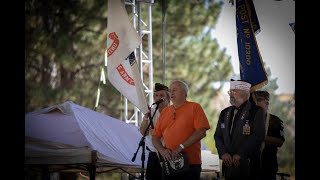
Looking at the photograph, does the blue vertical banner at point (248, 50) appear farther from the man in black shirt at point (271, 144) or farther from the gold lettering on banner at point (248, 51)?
the man in black shirt at point (271, 144)

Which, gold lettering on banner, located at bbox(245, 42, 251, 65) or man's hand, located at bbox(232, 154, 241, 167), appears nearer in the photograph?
man's hand, located at bbox(232, 154, 241, 167)

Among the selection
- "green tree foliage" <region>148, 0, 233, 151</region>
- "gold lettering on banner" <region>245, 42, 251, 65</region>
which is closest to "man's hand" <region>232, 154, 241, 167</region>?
"gold lettering on banner" <region>245, 42, 251, 65</region>

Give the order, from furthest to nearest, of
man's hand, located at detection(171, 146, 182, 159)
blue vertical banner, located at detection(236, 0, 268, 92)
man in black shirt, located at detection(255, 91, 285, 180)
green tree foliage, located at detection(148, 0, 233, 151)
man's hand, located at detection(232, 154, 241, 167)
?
green tree foliage, located at detection(148, 0, 233, 151)
blue vertical banner, located at detection(236, 0, 268, 92)
man in black shirt, located at detection(255, 91, 285, 180)
man's hand, located at detection(171, 146, 182, 159)
man's hand, located at detection(232, 154, 241, 167)

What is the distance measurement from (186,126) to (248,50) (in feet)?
3.98

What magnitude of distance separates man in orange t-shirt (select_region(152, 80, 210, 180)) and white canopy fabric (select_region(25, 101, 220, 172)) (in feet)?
3.34

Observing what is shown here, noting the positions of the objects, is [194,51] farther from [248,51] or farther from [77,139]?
[248,51]

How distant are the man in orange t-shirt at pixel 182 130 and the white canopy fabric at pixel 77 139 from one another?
1.02 m

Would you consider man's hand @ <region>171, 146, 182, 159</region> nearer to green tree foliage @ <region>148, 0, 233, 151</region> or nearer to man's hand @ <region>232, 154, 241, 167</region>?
man's hand @ <region>232, 154, 241, 167</region>

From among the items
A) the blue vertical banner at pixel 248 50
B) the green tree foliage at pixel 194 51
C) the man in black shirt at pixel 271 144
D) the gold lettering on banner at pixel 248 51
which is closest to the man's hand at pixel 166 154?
the man in black shirt at pixel 271 144

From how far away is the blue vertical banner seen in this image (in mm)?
6422

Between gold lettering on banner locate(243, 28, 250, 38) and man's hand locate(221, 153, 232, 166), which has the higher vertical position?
gold lettering on banner locate(243, 28, 250, 38)

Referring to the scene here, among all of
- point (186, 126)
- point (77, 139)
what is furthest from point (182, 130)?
point (77, 139)

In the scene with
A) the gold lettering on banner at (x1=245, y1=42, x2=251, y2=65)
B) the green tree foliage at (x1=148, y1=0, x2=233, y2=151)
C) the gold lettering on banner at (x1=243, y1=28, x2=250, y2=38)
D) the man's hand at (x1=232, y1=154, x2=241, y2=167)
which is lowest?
the man's hand at (x1=232, y1=154, x2=241, y2=167)
